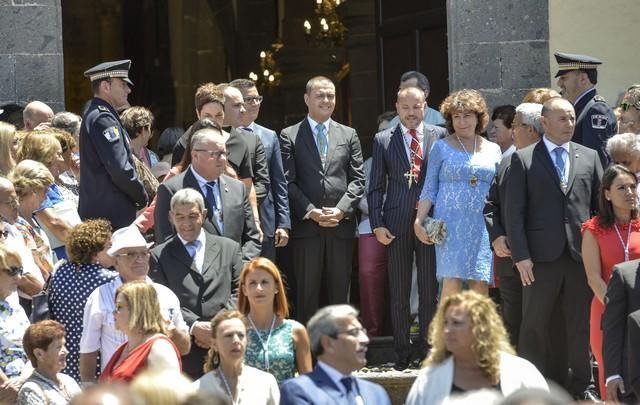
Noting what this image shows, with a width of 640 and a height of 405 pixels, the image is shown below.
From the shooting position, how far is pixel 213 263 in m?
10.6

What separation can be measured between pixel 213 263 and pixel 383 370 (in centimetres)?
180

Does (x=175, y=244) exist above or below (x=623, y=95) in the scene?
below

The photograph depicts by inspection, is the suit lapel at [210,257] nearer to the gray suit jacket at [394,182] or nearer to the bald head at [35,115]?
the gray suit jacket at [394,182]

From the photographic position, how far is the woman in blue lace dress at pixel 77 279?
10188 millimetres

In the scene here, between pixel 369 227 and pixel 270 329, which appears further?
pixel 369 227

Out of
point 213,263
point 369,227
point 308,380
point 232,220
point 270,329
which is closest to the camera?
point 308,380

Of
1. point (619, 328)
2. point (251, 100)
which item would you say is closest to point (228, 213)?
point (251, 100)

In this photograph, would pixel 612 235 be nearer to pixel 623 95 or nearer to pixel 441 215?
pixel 441 215

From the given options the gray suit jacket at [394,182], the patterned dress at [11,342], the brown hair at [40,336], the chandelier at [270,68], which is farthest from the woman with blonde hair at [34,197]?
the chandelier at [270,68]

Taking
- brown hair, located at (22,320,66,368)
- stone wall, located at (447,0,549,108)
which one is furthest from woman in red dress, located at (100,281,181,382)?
stone wall, located at (447,0,549,108)

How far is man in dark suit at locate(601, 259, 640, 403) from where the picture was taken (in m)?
9.68

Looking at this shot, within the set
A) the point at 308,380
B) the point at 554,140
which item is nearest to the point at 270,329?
the point at 308,380

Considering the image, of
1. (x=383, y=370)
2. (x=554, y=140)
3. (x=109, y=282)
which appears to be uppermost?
(x=554, y=140)

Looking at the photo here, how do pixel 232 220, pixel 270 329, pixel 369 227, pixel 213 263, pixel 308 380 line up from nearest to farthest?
pixel 308 380 < pixel 270 329 < pixel 213 263 < pixel 232 220 < pixel 369 227
